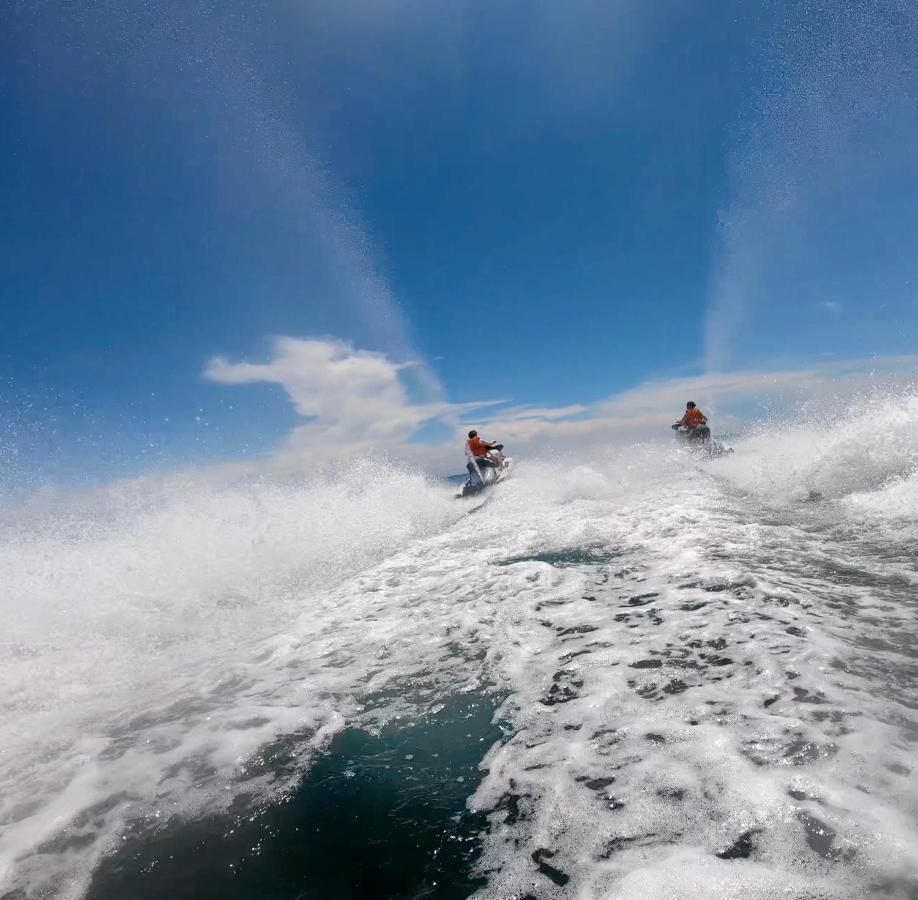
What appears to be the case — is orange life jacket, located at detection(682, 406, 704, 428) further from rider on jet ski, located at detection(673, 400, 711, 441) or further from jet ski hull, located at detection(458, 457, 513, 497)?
jet ski hull, located at detection(458, 457, 513, 497)

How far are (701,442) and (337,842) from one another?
28516mm

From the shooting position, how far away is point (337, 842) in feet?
10.2

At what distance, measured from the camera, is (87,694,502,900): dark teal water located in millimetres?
2756

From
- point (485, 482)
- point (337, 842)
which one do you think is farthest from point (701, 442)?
point (337, 842)

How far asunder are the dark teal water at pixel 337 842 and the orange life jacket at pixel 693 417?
27.7 meters

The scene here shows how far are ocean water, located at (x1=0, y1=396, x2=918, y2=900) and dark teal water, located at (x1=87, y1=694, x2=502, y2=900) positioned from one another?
2cm

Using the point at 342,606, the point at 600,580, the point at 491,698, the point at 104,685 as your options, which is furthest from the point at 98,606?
the point at 600,580

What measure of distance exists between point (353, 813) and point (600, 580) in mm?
5930

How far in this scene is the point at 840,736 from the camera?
134 inches

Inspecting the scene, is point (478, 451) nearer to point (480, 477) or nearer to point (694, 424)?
point (480, 477)

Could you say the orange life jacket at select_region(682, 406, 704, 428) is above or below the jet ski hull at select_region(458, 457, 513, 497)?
above

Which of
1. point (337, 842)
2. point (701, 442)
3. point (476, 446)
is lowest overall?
point (337, 842)

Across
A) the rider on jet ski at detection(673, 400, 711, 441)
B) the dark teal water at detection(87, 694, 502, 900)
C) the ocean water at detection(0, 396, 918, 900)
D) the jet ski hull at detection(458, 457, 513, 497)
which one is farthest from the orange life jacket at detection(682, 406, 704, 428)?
the dark teal water at detection(87, 694, 502, 900)

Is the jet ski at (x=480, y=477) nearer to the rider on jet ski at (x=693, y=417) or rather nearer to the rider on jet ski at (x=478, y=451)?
the rider on jet ski at (x=478, y=451)
